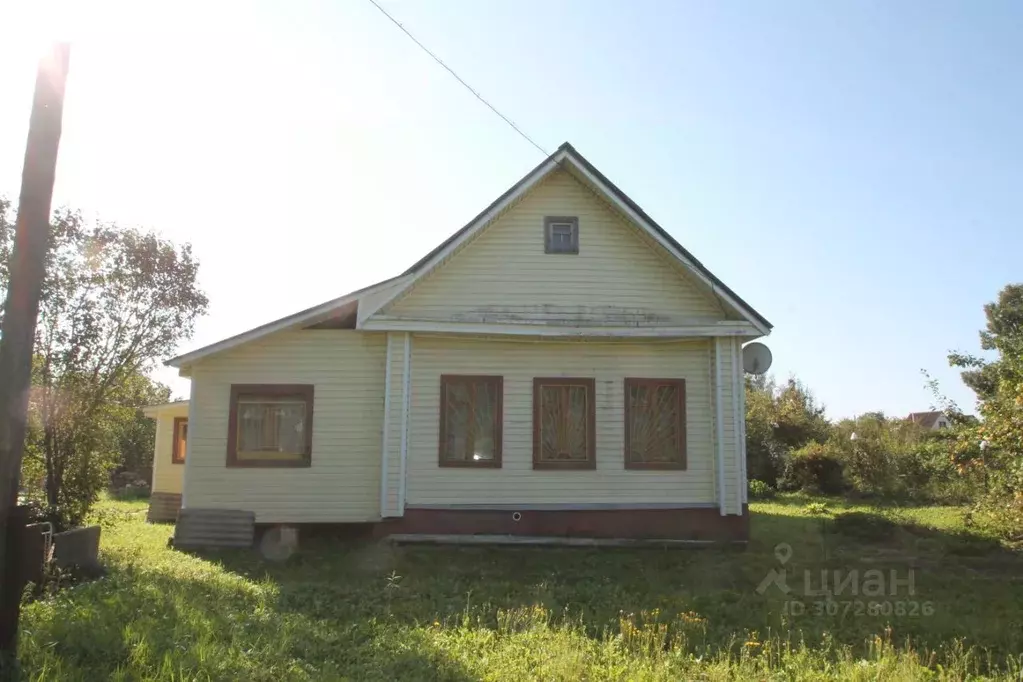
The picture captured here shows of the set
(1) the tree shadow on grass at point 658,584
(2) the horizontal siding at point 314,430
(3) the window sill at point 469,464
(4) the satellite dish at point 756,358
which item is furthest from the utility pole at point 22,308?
(4) the satellite dish at point 756,358

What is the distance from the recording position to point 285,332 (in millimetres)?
13750

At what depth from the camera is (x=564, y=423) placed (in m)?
13.9

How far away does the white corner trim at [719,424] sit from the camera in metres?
13.6

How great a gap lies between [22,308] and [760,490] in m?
22.2

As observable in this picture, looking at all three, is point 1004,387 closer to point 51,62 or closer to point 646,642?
point 646,642

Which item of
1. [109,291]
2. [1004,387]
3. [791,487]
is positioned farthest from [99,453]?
[791,487]

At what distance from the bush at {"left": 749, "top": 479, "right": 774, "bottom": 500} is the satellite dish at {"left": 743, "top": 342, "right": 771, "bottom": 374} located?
414 inches

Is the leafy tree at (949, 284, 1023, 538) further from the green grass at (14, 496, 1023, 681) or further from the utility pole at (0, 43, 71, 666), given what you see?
the utility pole at (0, 43, 71, 666)

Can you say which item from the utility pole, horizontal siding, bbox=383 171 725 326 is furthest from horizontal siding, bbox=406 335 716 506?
the utility pole

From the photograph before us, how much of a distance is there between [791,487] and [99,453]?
777 inches

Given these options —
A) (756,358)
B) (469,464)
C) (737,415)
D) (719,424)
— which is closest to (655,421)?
(719,424)

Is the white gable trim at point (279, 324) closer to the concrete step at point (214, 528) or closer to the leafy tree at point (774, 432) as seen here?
the concrete step at point (214, 528)

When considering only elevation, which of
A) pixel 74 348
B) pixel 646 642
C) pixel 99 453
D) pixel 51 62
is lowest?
pixel 646 642

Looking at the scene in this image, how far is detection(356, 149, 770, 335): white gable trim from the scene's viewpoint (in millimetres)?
13633
